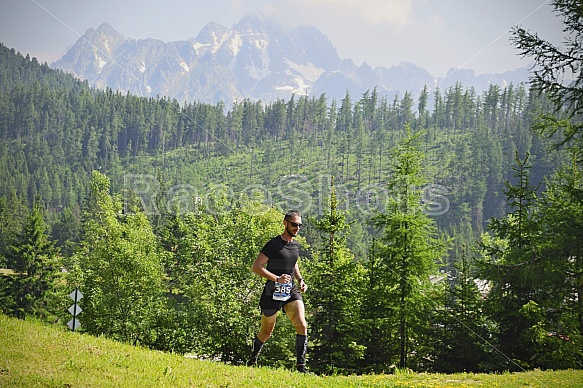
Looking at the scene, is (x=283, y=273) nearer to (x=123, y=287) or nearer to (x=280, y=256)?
(x=280, y=256)

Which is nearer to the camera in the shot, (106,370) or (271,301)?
(106,370)

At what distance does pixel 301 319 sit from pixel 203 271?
21.2 meters

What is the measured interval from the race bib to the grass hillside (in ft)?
5.01

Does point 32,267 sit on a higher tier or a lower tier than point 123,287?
higher

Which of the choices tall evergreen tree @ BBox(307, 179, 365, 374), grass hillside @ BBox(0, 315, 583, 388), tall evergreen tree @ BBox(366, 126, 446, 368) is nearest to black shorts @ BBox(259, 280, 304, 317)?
grass hillside @ BBox(0, 315, 583, 388)

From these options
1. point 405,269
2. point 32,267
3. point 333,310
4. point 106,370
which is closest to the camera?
point 106,370

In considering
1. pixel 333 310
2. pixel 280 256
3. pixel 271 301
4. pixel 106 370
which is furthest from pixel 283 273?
pixel 333 310

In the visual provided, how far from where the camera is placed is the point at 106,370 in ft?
28.9

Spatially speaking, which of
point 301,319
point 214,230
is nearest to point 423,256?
point 214,230

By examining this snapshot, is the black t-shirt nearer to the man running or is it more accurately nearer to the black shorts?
the man running

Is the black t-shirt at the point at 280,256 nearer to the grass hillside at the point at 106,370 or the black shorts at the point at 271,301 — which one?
the black shorts at the point at 271,301

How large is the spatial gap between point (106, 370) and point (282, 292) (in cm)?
355

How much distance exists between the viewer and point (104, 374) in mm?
8516

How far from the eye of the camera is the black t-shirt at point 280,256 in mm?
10125
